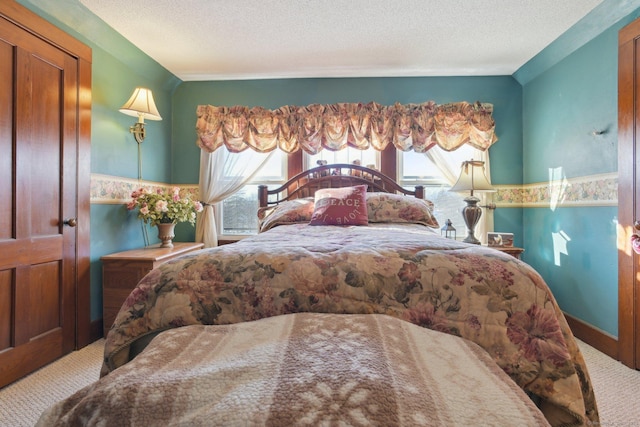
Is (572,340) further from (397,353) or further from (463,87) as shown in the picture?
(463,87)

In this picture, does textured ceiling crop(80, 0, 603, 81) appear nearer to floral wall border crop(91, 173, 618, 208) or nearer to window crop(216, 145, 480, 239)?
window crop(216, 145, 480, 239)

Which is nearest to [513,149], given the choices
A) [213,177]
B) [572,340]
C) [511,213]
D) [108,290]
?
[511,213]

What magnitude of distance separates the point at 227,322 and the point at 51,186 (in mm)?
1888

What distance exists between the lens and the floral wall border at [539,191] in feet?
7.56

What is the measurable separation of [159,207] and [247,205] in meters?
1.06

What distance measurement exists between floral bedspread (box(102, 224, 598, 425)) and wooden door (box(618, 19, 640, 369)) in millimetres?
1506

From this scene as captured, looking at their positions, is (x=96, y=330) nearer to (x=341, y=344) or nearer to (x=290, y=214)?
(x=290, y=214)

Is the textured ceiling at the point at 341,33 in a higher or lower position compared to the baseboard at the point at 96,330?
higher

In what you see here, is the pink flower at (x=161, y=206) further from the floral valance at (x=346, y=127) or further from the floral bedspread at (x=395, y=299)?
the floral bedspread at (x=395, y=299)

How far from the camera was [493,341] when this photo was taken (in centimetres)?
97

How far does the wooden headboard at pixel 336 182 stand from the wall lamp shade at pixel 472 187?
516 millimetres

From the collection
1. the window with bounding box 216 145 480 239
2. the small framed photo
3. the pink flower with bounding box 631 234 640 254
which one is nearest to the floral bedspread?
the pink flower with bounding box 631 234 640 254

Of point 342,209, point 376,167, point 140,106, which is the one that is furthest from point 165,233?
point 376,167

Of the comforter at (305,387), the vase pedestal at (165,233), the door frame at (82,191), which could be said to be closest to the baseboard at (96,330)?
the door frame at (82,191)
